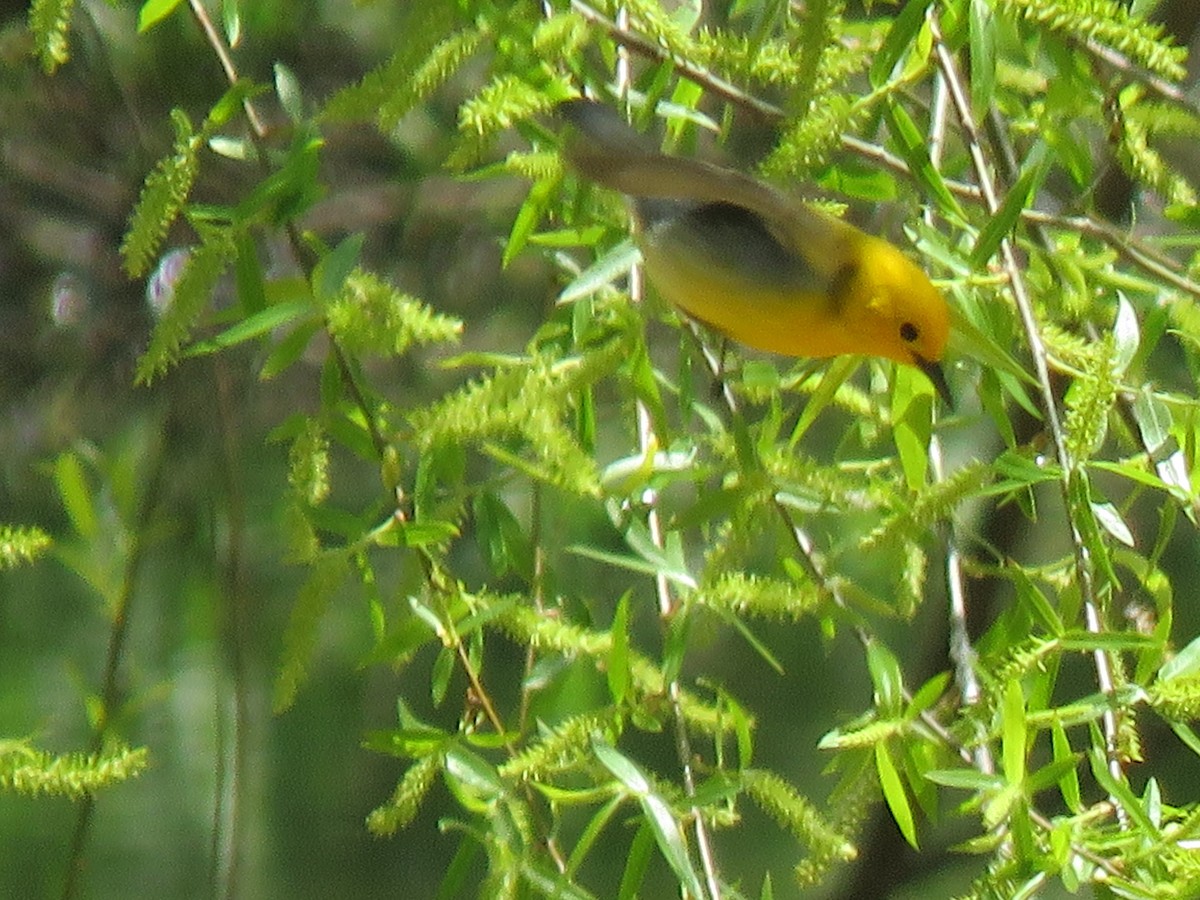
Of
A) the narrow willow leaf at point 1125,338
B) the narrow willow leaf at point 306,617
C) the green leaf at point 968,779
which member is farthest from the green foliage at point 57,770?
the narrow willow leaf at point 1125,338

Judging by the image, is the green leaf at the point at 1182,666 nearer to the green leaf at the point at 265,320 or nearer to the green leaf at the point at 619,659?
the green leaf at the point at 619,659

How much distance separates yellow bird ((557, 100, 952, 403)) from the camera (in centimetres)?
55

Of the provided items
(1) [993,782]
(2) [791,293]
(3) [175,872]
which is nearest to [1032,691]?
(1) [993,782]

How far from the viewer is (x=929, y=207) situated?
674 millimetres

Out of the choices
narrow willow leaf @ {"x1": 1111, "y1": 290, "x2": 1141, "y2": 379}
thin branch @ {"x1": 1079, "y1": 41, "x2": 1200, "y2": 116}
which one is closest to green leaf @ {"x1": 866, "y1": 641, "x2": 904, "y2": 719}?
narrow willow leaf @ {"x1": 1111, "y1": 290, "x2": 1141, "y2": 379}

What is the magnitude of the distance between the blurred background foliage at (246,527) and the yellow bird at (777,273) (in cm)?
25

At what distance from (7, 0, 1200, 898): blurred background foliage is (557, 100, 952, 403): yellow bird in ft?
0.80

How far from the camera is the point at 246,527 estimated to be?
1.17 meters

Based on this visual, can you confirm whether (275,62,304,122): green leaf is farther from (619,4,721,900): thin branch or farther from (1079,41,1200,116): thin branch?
(1079,41,1200,116): thin branch

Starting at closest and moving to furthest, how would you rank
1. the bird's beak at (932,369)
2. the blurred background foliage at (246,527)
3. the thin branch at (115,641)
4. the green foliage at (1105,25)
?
the green foliage at (1105,25) < the bird's beak at (932,369) < the thin branch at (115,641) < the blurred background foliage at (246,527)

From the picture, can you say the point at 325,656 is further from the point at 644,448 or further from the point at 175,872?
the point at 644,448

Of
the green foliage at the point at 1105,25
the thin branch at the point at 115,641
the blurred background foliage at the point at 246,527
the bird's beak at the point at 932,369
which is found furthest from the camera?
the blurred background foliage at the point at 246,527

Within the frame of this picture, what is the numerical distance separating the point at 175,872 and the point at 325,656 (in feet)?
0.83

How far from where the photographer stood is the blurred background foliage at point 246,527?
1.02m
